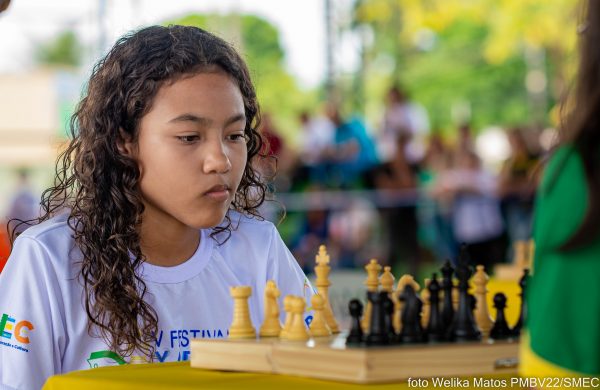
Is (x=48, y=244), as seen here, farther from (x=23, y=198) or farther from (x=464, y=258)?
(x=23, y=198)

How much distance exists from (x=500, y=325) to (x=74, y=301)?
996 mm

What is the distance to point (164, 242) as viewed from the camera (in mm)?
2602

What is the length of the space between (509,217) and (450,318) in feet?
29.2

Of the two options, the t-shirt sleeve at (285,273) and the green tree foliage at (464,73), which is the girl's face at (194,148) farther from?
the green tree foliage at (464,73)

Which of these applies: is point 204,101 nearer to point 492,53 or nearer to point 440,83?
point 492,53

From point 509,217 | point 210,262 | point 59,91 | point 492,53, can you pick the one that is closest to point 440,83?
point 492,53

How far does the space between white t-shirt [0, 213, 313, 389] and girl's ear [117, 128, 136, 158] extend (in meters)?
0.23

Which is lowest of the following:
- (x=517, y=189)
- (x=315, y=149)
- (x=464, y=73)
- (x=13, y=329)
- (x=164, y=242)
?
(x=13, y=329)

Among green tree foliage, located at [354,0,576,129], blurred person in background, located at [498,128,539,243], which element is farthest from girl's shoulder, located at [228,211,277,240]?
green tree foliage, located at [354,0,576,129]

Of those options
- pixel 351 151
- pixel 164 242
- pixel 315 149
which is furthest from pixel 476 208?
pixel 164 242

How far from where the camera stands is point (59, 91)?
20781 mm

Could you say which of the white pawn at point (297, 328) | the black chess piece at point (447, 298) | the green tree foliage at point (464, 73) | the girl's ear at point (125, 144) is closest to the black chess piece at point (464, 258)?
the black chess piece at point (447, 298)

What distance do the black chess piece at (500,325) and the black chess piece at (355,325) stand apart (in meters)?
0.28

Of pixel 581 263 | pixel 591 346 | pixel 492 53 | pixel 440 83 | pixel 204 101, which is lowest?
pixel 591 346
